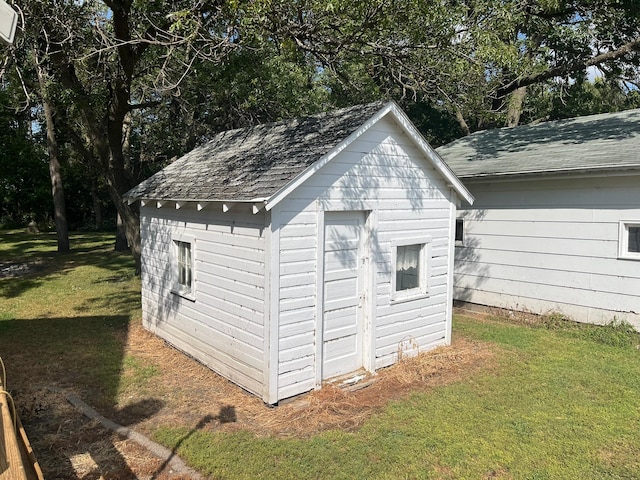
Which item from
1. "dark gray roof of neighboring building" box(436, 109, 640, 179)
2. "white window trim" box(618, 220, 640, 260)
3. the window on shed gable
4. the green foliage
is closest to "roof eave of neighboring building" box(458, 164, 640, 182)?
"dark gray roof of neighboring building" box(436, 109, 640, 179)

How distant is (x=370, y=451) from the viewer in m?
5.21

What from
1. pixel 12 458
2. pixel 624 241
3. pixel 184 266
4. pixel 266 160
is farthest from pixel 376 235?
pixel 624 241

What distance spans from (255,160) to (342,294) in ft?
8.07

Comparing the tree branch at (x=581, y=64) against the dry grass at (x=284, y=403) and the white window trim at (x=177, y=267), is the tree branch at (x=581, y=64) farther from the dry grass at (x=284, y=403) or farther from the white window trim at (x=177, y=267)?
the white window trim at (x=177, y=267)

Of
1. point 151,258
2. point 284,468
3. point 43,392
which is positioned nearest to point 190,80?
point 151,258

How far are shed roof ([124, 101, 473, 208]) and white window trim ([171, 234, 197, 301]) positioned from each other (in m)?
0.71

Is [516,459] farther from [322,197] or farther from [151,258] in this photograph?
[151,258]

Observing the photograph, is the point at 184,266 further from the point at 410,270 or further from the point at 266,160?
the point at 410,270

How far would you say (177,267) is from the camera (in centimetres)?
856

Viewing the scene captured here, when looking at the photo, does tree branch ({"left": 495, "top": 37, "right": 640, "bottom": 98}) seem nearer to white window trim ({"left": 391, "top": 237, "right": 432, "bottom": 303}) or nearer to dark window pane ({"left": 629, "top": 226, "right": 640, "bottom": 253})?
dark window pane ({"left": 629, "top": 226, "right": 640, "bottom": 253})

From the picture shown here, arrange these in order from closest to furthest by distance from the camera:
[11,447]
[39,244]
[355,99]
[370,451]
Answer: [11,447] < [370,451] < [355,99] < [39,244]

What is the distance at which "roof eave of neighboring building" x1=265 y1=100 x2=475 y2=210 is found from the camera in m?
5.98

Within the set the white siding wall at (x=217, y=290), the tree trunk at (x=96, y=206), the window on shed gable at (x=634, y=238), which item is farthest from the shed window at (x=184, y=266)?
the tree trunk at (x=96, y=206)

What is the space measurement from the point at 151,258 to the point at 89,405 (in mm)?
3556
